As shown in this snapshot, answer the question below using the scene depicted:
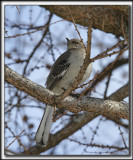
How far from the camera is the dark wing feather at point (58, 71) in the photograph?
288cm

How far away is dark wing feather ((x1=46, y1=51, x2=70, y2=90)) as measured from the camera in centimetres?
288

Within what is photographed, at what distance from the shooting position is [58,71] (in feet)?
9.59

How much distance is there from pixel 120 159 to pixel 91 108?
22.9 inches

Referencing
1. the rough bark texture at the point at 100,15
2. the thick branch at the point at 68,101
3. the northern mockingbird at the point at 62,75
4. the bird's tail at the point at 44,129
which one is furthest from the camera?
the rough bark texture at the point at 100,15

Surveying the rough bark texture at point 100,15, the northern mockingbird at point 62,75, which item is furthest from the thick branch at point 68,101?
the rough bark texture at point 100,15

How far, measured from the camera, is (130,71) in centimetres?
241

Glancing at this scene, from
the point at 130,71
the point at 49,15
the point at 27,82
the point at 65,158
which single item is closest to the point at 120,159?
the point at 65,158

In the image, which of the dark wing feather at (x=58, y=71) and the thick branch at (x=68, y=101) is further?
the dark wing feather at (x=58, y=71)

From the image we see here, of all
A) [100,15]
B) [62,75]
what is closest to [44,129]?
[62,75]

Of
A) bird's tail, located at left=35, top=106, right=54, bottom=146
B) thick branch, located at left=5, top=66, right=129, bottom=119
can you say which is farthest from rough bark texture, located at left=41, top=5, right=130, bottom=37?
bird's tail, located at left=35, top=106, right=54, bottom=146

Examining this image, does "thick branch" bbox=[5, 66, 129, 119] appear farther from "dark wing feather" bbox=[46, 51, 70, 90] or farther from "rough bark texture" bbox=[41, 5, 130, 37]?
"rough bark texture" bbox=[41, 5, 130, 37]

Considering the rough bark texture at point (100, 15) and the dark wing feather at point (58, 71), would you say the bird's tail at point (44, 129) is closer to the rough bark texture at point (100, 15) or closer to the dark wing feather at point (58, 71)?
the dark wing feather at point (58, 71)

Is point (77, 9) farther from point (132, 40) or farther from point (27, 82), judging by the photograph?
point (27, 82)

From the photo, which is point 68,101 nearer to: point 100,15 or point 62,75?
point 62,75
